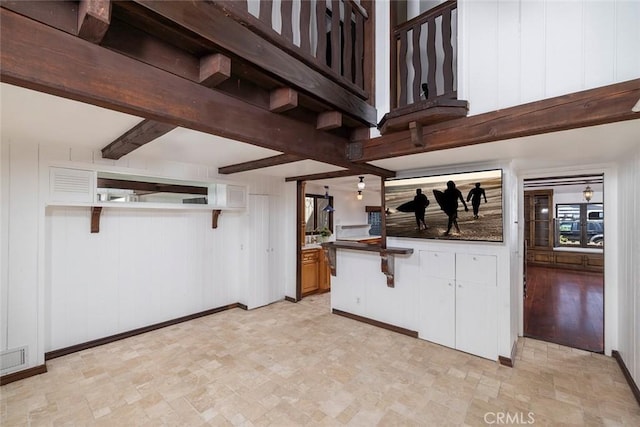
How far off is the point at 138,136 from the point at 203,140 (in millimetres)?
536

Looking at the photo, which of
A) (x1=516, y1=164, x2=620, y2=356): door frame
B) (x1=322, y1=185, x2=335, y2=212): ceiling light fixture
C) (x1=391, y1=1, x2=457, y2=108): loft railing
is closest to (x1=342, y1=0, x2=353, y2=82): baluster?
(x1=391, y1=1, x2=457, y2=108): loft railing

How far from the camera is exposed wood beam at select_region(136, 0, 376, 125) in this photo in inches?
48.6

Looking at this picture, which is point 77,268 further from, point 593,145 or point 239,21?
point 593,145

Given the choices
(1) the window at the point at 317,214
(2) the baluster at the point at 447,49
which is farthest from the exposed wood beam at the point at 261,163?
(1) the window at the point at 317,214

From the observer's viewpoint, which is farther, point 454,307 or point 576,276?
point 576,276

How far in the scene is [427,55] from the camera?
2582 millimetres

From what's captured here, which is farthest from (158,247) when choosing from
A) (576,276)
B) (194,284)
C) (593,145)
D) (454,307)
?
(576,276)

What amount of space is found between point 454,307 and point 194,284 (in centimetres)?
342

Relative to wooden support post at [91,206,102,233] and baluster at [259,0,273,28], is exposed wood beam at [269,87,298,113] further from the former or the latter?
wooden support post at [91,206,102,233]

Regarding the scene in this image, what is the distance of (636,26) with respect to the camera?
1.67 metres

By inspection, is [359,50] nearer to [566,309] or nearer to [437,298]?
[437,298]

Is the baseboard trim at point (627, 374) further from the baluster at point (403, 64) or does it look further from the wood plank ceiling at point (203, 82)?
the baluster at point (403, 64)

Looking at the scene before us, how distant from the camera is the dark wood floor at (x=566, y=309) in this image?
3.51 meters

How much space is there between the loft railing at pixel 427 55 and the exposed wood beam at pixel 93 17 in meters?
2.16
